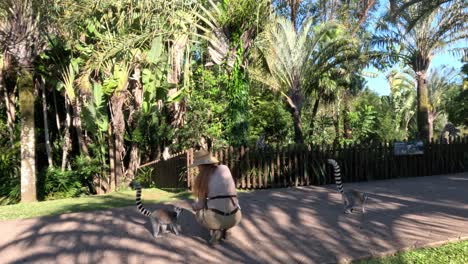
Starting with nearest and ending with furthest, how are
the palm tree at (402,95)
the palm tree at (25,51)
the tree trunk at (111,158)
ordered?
the palm tree at (25,51)
the tree trunk at (111,158)
the palm tree at (402,95)

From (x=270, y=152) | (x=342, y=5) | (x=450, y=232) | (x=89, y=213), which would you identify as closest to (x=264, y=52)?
(x=270, y=152)

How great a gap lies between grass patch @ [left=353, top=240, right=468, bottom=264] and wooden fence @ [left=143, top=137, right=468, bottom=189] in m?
7.16

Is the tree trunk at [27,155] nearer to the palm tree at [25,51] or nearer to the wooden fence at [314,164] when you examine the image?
the palm tree at [25,51]

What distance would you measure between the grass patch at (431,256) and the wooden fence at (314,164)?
716 cm

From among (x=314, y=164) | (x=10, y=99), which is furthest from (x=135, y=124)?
(x=314, y=164)

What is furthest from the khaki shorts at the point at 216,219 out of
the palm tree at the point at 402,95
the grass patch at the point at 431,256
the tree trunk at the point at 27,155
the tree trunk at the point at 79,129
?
the palm tree at the point at 402,95

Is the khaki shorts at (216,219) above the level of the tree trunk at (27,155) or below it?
below

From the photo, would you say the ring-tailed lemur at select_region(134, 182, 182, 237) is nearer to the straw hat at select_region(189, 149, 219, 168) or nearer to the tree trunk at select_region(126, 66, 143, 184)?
the straw hat at select_region(189, 149, 219, 168)

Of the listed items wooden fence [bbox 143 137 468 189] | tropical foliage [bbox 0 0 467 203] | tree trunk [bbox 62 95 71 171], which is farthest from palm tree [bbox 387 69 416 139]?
tree trunk [bbox 62 95 71 171]

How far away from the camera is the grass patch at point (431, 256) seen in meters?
5.28

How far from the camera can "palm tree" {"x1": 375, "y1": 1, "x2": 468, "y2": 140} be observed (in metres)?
20.0

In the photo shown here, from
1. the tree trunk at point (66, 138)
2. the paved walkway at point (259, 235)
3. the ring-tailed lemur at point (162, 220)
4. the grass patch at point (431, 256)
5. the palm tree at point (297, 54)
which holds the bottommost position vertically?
the grass patch at point (431, 256)

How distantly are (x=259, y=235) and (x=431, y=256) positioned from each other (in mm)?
2353

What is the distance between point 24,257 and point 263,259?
10.0 feet
